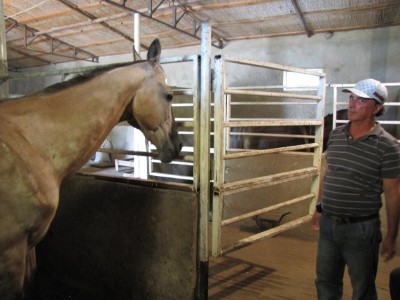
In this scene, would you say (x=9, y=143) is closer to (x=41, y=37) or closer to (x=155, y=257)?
(x=155, y=257)

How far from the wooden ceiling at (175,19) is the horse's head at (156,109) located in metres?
4.19

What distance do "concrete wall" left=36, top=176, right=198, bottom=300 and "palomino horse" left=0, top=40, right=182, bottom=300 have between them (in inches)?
18.8

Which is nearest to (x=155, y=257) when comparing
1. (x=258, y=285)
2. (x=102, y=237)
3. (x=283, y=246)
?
(x=102, y=237)

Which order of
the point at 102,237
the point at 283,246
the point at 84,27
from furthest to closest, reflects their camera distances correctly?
1. the point at 84,27
2. the point at 283,246
3. the point at 102,237

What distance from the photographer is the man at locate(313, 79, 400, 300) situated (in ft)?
5.07

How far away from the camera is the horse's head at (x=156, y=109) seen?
167 centimetres

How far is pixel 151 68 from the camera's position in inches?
66.7

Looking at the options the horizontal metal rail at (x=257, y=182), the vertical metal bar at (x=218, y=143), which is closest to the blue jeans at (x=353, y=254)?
the horizontal metal rail at (x=257, y=182)

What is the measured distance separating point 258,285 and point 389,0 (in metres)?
4.83

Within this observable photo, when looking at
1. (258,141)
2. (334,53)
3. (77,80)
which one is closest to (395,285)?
(77,80)

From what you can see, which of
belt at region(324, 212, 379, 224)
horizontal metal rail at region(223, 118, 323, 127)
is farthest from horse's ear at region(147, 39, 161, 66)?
belt at region(324, 212, 379, 224)

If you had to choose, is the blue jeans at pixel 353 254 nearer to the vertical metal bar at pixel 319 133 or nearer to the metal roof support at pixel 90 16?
the vertical metal bar at pixel 319 133

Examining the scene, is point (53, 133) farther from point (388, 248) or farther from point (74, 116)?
point (388, 248)

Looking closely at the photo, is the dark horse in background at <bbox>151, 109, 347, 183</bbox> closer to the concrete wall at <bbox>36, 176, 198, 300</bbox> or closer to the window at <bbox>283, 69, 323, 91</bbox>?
the window at <bbox>283, 69, 323, 91</bbox>
